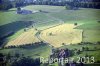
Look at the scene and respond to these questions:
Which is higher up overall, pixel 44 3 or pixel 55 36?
pixel 44 3

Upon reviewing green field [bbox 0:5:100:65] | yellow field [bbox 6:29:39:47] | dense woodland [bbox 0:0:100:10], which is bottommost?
yellow field [bbox 6:29:39:47]

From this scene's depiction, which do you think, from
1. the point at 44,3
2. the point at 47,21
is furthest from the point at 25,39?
the point at 44,3

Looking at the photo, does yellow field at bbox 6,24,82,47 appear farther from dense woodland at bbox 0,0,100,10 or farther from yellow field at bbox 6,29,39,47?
dense woodland at bbox 0,0,100,10

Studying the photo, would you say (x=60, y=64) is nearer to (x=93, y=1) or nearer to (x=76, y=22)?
(x=76, y=22)

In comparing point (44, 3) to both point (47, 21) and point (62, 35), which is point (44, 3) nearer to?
point (47, 21)

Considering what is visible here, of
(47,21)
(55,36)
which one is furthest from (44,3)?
(55,36)

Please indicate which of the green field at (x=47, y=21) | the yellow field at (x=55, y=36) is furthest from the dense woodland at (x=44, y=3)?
the yellow field at (x=55, y=36)

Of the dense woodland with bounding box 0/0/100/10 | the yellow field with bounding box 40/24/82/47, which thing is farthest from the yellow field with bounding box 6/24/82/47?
the dense woodland with bounding box 0/0/100/10

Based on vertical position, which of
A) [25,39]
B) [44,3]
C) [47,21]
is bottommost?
[25,39]
